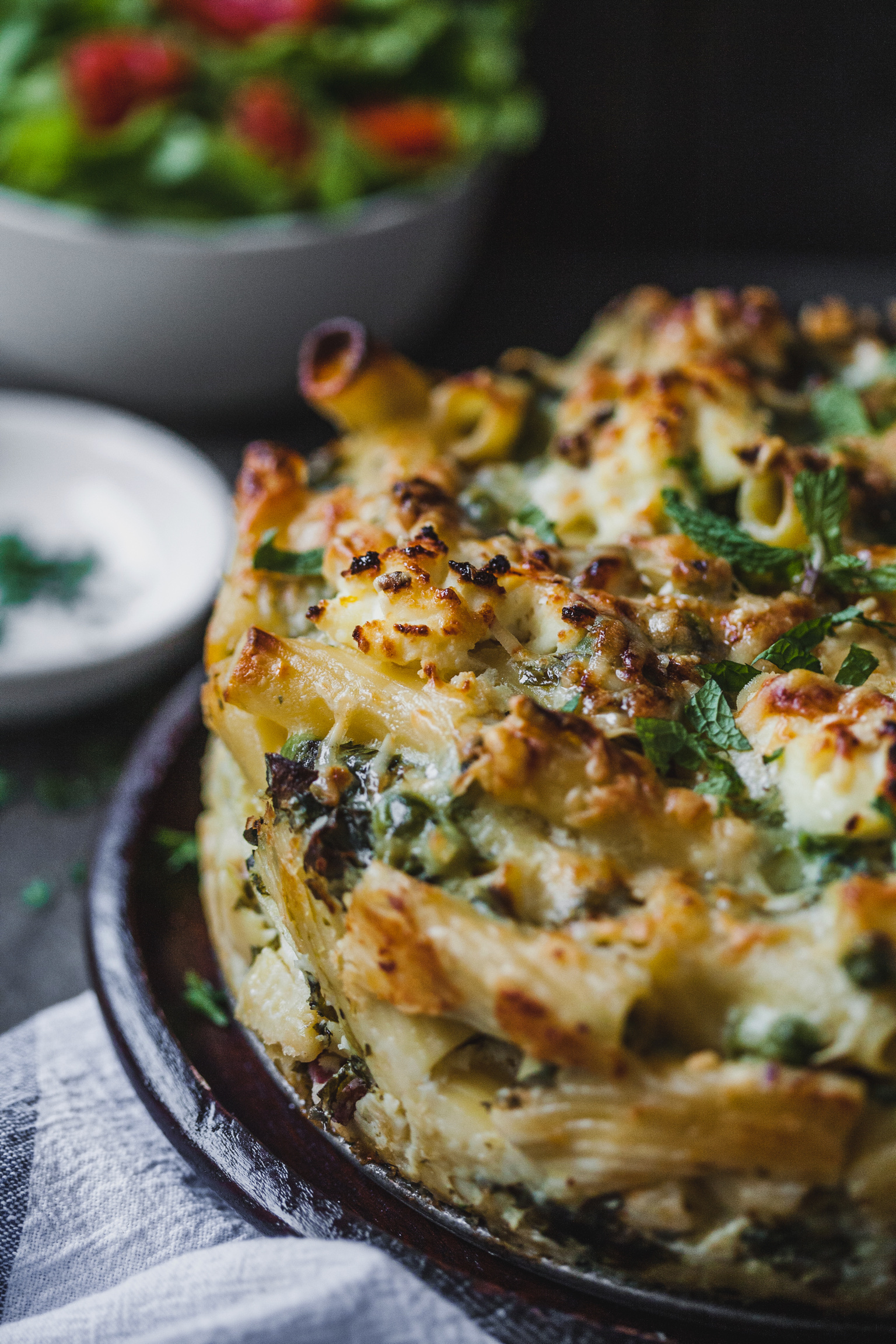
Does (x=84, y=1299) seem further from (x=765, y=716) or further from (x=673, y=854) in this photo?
(x=765, y=716)

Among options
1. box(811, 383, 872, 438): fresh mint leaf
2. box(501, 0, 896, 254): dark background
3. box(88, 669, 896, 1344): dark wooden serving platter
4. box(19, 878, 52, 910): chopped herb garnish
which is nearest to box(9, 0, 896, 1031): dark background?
box(501, 0, 896, 254): dark background

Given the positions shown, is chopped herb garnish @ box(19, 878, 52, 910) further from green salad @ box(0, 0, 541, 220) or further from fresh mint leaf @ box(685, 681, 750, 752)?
green salad @ box(0, 0, 541, 220)

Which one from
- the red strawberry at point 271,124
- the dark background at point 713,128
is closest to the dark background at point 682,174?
the dark background at point 713,128

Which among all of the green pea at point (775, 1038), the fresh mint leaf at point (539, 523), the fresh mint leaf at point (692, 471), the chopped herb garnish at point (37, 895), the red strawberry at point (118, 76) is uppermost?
the fresh mint leaf at point (692, 471)

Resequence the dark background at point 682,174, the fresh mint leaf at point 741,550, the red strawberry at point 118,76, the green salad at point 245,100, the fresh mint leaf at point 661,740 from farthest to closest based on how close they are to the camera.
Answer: the dark background at point 682,174 → the red strawberry at point 118,76 → the green salad at point 245,100 → the fresh mint leaf at point 741,550 → the fresh mint leaf at point 661,740

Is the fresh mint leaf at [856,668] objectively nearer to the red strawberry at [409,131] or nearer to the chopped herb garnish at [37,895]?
the chopped herb garnish at [37,895]
